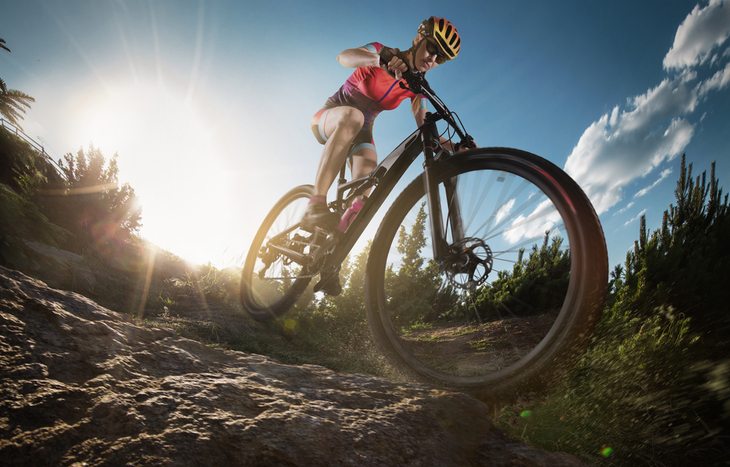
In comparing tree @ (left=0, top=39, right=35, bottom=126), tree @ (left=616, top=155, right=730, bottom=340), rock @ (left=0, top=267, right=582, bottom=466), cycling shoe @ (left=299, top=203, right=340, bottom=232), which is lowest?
rock @ (left=0, top=267, right=582, bottom=466)

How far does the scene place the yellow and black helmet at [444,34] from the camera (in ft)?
5.23

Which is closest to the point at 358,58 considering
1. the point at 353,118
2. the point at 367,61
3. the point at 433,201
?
the point at 367,61

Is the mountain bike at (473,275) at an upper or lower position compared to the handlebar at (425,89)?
lower

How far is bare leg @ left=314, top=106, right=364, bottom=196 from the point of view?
264cm

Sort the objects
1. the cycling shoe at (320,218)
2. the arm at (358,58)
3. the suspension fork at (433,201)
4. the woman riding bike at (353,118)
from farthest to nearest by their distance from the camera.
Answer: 1. the cycling shoe at (320,218)
2. the woman riding bike at (353,118)
3. the arm at (358,58)
4. the suspension fork at (433,201)

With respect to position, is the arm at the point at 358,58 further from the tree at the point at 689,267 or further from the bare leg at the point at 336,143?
the tree at the point at 689,267

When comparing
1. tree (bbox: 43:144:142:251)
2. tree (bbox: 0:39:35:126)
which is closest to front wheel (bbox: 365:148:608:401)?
tree (bbox: 43:144:142:251)

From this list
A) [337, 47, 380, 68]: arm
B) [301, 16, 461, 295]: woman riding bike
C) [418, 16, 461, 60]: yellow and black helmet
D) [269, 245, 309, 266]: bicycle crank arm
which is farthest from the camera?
[269, 245, 309, 266]: bicycle crank arm

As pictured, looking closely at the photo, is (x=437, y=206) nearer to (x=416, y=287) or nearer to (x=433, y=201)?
(x=433, y=201)

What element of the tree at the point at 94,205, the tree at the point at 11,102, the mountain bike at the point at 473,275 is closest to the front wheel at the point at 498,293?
the mountain bike at the point at 473,275

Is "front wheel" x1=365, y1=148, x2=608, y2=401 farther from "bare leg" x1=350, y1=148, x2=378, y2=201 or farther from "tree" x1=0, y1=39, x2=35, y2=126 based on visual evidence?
"tree" x1=0, y1=39, x2=35, y2=126

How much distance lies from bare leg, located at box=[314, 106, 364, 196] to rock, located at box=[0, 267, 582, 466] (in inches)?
71.3

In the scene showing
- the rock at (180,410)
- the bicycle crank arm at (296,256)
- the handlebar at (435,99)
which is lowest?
the rock at (180,410)

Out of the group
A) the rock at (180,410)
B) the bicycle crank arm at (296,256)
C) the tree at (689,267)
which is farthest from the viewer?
the bicycle crank arm at (296,256)
